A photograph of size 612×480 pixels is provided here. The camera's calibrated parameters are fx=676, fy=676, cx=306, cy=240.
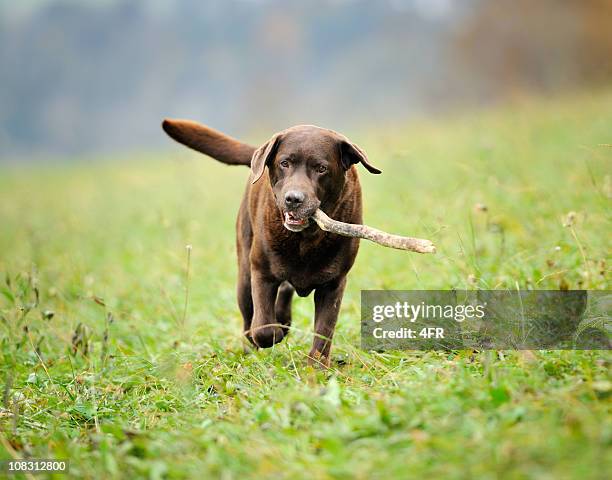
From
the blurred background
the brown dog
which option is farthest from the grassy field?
the blurred background

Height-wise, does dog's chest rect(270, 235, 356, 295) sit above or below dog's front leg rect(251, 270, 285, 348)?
above

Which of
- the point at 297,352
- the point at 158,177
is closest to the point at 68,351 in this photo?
the point at 297,352

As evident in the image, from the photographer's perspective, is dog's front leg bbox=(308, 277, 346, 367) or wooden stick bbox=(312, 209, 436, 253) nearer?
wooden stick bbox=(312, 209, 436, 253)

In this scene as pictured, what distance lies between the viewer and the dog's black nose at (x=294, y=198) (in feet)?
12.2

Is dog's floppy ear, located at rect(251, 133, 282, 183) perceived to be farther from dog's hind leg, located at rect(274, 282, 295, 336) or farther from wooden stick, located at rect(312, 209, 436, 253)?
dog's hind leg, located at rect(274, 282, 295, 336)

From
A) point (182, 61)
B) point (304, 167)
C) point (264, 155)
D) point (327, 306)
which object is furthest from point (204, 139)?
point (182, 61)

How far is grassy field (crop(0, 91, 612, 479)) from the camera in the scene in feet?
8.24

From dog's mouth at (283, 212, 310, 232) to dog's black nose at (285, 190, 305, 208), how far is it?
6 cm

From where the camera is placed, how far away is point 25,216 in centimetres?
1321

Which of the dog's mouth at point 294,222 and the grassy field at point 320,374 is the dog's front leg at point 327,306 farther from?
the dog's mouth at point 294,222

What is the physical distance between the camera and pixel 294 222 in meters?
3.79

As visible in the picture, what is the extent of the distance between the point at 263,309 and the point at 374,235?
1069mm

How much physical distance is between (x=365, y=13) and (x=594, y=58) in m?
62.2

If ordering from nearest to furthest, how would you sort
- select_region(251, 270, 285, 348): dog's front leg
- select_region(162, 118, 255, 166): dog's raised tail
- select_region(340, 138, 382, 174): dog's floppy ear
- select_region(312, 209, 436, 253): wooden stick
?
select_region(312, 209, 436, 253): wooden stick → select_region(340, 138, 382, 174): dog's floppy ear → select_region(251, 270, 285, 348): dog's front leg → select_region(162, 118, 255, 166): dog's raised tail
